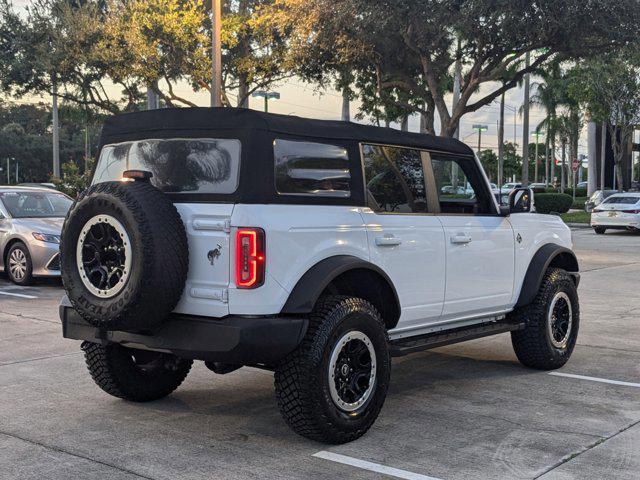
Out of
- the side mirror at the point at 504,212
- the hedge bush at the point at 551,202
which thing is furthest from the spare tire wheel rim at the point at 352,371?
the hedge bush at the point at 551,202

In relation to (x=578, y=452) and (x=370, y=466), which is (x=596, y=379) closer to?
(x=578, y=452)

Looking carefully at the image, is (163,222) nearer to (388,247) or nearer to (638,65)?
(388,247)

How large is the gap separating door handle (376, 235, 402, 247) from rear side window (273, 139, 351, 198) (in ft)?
1.17

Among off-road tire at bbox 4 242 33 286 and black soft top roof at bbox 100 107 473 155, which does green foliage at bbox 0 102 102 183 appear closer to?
off-road tire at bbox 4 242 33 286

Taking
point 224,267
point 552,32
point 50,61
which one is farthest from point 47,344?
point 50,61

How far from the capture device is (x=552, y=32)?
22.2 meters

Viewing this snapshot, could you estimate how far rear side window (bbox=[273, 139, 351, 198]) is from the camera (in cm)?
488

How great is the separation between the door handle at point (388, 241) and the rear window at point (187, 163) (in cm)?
109

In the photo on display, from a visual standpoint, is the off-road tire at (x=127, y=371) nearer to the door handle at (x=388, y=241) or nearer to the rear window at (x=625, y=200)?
the door handle at (x=388, y=241)

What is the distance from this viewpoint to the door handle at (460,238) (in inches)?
233

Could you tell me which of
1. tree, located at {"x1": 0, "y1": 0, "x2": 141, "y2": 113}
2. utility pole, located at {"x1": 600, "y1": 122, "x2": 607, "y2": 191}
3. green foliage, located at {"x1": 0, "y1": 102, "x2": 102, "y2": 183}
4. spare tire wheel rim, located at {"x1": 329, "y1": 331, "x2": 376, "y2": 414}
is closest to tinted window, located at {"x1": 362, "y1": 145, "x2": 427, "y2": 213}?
spare tire wheel rim, located at {"x1": 329, "y1": 331, "x2": 376, "y2": 414}

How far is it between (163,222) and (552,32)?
A: 782 inches

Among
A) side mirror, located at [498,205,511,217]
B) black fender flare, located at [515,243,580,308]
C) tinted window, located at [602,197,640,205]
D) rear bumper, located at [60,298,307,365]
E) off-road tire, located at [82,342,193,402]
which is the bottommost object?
off-road tire, located at [82,342,193,402]

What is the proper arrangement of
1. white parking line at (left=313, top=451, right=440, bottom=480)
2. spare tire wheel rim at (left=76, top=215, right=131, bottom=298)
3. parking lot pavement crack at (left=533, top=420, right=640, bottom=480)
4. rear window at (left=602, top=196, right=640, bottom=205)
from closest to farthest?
white parking line at (left=313, top=451, right=440, bottom=480)
parking lot pavement crack at (left=533, top=420, right=640, bottom=480)
spare tire wheel rim at (left=76, top=215, right=131, bottom=298)
rear window at (left=602, top=196, right=640, bottom=205)
